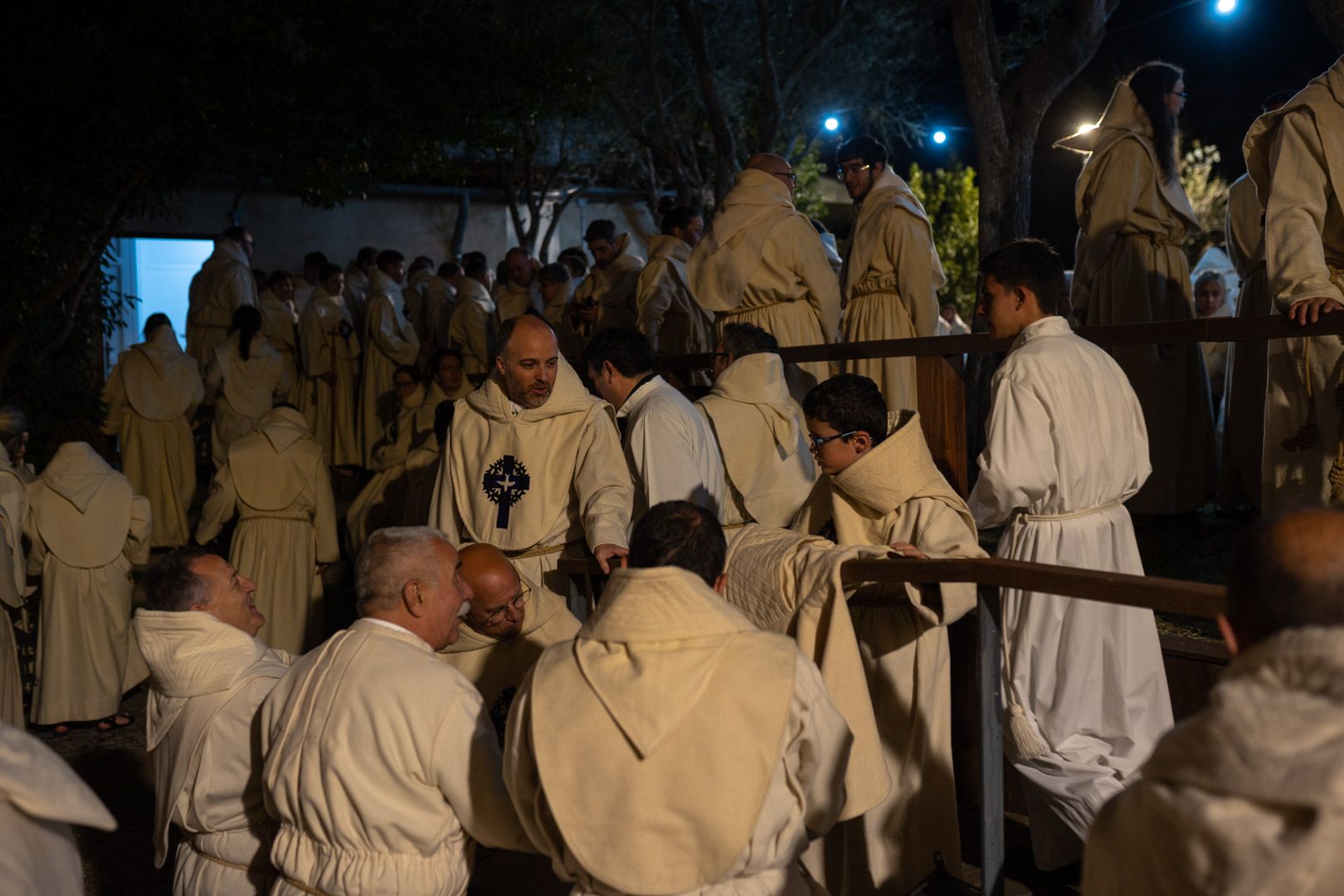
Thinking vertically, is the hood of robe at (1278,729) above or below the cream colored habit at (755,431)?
below

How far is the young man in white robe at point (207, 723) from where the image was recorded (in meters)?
3.84

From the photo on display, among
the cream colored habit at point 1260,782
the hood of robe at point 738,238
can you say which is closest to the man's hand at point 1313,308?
the cream colored habit at point 1260,782

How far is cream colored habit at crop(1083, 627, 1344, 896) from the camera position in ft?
5.98

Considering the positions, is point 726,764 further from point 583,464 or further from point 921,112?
point 921,112

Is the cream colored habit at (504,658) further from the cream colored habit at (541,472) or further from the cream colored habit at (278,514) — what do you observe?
the cream colored habit at (278,514)

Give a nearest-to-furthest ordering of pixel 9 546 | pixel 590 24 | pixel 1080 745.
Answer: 1. pixel 1080 745
2. pixel 9 546
3. pixel 590 24

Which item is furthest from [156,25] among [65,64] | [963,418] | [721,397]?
[963,418]

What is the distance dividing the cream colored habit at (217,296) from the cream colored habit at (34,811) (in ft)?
41.4

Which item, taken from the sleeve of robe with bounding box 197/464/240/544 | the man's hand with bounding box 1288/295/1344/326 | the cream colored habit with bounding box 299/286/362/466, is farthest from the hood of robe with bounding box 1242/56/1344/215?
the cream colored habit with bounding box 299/286/362/466

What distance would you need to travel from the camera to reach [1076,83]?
88.1 ft

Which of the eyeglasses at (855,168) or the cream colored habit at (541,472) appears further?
the eyeglasses at (855,168)

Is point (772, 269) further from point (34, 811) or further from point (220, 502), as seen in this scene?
point (34, 811)

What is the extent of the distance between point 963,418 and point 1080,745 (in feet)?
6.52

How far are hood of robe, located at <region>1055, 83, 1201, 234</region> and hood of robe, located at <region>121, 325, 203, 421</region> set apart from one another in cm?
840
